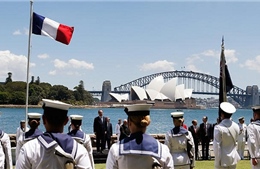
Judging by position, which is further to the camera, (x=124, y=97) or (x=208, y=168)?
(x=124, y=97)

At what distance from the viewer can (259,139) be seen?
7.83m

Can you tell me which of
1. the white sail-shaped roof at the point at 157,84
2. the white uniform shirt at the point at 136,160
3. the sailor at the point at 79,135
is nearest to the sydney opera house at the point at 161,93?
the white sail-shaped roof at the point at 157,84

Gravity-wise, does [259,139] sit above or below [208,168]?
above

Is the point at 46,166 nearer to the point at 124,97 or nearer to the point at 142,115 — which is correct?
the point at 142,115

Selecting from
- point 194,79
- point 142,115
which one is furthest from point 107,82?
point 142,115

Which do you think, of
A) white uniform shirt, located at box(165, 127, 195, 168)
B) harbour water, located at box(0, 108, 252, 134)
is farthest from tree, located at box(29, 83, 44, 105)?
white uniform shirt, located at box(165, 127, 195, 168)

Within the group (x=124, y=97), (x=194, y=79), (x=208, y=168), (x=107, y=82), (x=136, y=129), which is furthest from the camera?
(x=194, y=79)

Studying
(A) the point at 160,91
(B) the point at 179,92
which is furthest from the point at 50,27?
(B) the point at 179,92

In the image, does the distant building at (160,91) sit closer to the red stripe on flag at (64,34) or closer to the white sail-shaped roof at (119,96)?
the white sail-shaped roof at (119,96)

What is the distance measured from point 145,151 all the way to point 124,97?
123956 mm

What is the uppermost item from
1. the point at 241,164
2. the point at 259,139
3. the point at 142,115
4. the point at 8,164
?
the point at 142,115

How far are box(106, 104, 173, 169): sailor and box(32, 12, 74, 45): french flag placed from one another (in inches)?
335

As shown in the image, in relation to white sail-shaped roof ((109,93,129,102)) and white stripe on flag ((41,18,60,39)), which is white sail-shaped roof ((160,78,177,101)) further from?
white stripe on flag ((41,18,60,39))

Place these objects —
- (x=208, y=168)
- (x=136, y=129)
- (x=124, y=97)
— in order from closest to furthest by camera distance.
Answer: (x=136, y=129), (x=208, y=168), (x=124, y=97)
